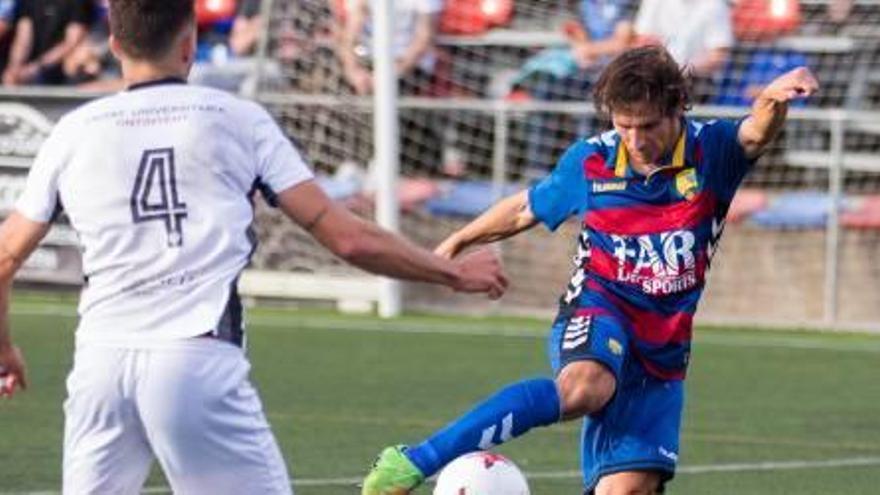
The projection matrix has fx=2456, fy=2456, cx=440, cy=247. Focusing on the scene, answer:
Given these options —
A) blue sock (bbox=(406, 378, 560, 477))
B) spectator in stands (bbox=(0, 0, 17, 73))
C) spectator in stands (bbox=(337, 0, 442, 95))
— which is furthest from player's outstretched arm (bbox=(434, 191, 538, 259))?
spectator in stands (bbox=(0, 0, 17, 73))

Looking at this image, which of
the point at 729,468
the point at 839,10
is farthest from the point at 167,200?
the point at 839,10

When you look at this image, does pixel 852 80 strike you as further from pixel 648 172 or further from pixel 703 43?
pixel 648 172

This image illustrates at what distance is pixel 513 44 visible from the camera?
1931 centimetres

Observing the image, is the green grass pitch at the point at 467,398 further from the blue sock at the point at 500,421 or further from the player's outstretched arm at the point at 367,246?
the player's outstretched arm at the point at 367,246

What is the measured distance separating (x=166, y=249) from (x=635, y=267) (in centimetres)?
257

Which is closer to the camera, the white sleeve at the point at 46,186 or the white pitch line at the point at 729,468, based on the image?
the white sleeve at the point at 46,186

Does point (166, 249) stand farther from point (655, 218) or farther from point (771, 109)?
point (771, 109)

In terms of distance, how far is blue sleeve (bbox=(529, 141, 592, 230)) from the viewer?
8.23 m

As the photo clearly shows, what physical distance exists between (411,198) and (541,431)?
6.70 meters

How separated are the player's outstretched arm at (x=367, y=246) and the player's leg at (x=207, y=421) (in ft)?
1.19

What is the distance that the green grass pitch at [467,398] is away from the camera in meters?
10.5

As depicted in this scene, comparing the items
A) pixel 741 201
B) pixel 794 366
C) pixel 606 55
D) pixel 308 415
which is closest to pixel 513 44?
pixel 606 55

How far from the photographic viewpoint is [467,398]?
1309 cm

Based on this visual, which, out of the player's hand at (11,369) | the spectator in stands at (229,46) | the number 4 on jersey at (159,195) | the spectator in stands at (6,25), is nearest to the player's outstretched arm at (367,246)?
the number 4 on jersey at (159,195)
